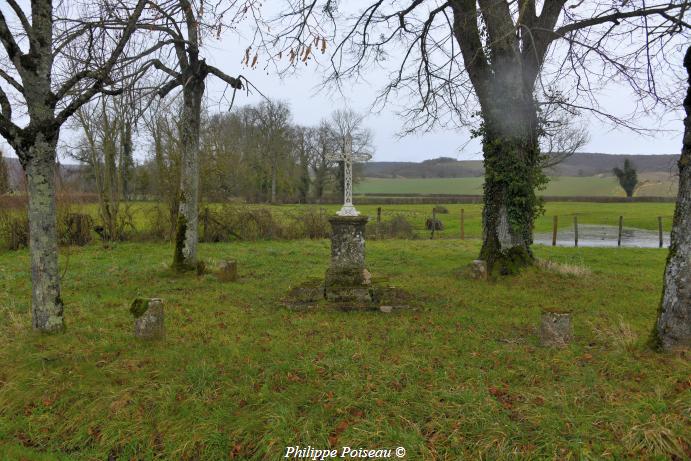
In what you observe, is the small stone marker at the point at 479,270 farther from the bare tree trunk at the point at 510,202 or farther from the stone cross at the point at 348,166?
the stone cross at the point at 348,166

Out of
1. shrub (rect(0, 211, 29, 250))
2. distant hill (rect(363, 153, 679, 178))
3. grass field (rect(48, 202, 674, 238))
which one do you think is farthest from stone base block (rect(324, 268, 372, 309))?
distant hill (rect(363, 153, 679, 178))

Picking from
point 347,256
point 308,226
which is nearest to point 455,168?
point 308,226

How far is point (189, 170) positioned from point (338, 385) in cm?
739

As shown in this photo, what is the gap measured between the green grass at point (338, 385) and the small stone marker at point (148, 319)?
226 millimetres

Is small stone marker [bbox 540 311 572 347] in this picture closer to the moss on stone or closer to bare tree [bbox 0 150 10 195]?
the moss on stone

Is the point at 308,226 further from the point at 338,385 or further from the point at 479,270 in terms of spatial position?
the point at 338,385

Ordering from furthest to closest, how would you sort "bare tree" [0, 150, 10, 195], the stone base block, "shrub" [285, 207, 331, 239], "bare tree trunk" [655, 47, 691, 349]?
"shrub" [285, 207, 331, 239] < "bare tree" [0, 150, 10, 195] < the stone base block < "bare tree trunk" [655, 47, 691, 349]

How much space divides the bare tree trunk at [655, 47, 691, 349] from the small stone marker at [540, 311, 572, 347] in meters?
0.97

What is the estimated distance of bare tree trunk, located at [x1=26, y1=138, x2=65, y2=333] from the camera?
18.0 feet

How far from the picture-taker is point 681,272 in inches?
197

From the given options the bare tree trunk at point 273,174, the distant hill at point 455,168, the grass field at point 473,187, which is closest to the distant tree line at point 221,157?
the bare tree trunk at point 273,174

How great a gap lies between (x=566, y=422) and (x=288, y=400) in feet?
8.30

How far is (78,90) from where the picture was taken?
598 centimetres

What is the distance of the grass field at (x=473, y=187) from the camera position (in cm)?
5572
